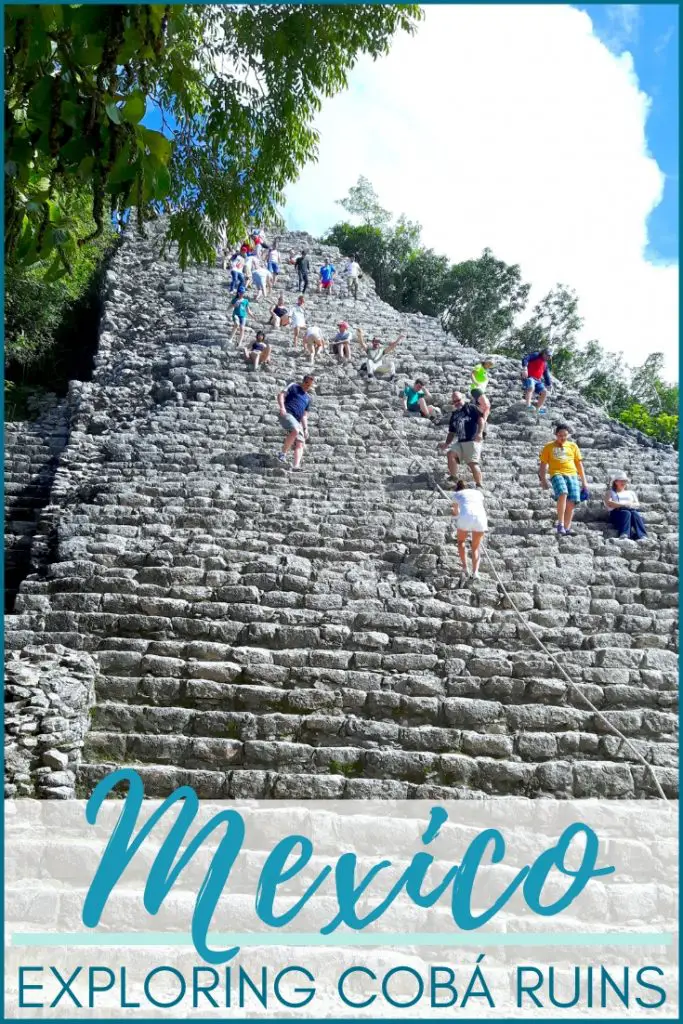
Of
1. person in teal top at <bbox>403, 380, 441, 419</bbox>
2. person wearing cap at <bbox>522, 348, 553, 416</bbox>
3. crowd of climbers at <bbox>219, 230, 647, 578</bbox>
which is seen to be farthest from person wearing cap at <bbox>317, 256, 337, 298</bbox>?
person wearing cap at <bbox>522, 348, 553, 416</bbox>

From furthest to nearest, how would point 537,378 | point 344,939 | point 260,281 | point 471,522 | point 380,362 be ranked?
point 260,281
point 380,362
point 537,378
point 471,522
point 344,939

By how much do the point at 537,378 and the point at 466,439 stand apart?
297 cm

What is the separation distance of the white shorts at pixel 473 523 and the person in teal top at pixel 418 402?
148 inches

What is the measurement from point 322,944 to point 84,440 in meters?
6.80

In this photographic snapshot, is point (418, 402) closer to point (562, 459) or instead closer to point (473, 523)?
point (562, 459)

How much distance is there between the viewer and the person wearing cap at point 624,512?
717 centimetres

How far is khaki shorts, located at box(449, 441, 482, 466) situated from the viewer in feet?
25.6

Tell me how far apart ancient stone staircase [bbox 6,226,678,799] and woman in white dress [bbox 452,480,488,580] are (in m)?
0.17

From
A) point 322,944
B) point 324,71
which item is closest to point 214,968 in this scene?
point 322,944

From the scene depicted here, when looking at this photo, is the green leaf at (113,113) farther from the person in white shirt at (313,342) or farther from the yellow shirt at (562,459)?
the person in white shirt at (313,342)

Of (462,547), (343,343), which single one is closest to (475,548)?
(462,547)

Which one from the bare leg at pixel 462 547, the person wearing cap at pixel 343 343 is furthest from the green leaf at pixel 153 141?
the person wearing cap at pixel 343 343

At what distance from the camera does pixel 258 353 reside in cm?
1071

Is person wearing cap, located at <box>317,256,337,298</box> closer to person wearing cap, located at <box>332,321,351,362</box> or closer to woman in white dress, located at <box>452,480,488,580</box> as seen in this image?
person wearing cap, located at <box>332,321,351,362</box>
